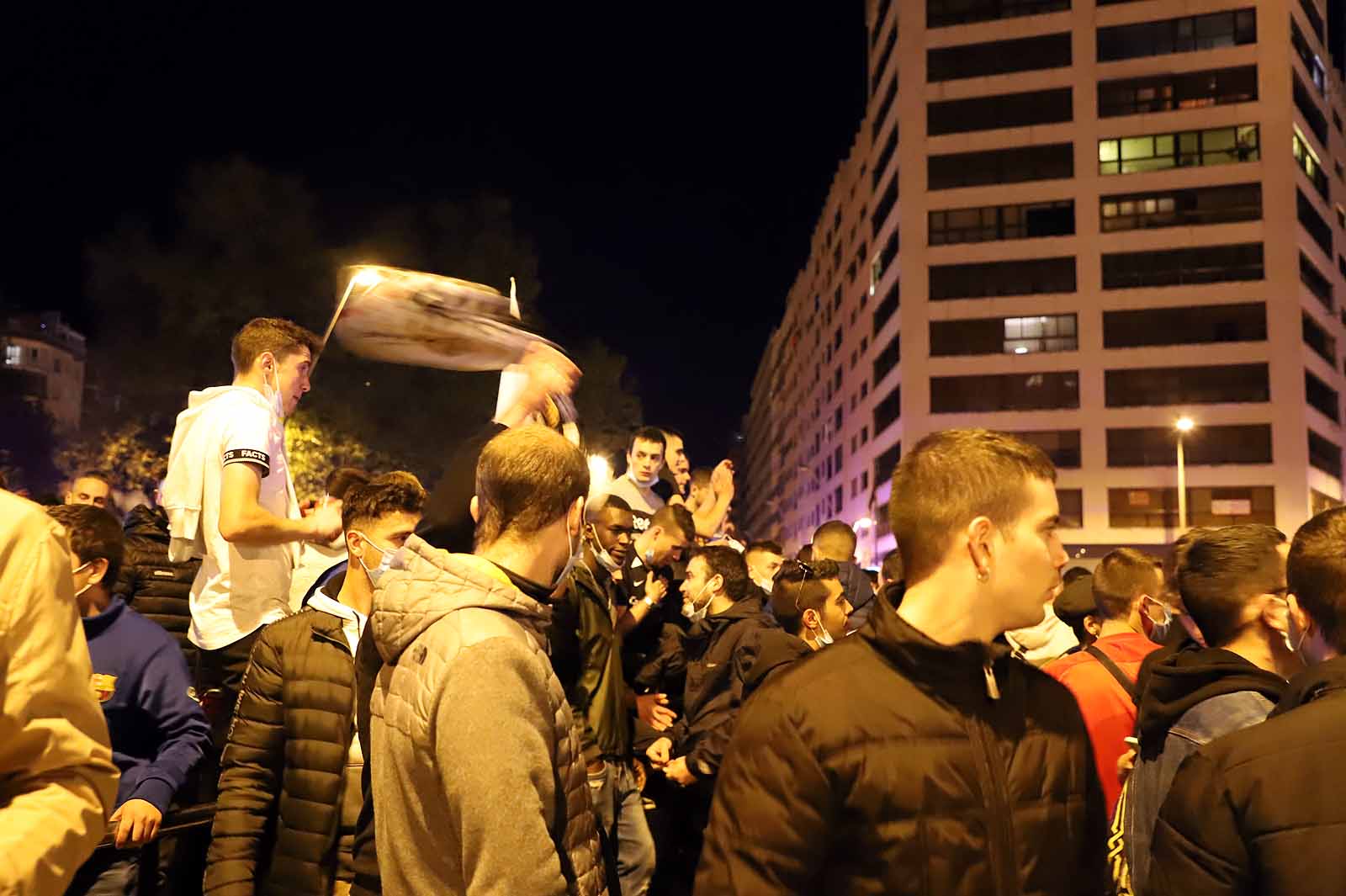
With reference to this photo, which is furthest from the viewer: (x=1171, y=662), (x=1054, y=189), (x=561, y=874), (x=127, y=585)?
(x=1054, y=189)

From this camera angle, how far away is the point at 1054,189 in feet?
161

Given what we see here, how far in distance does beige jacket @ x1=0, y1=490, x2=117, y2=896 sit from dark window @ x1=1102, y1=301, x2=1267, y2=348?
51.3m

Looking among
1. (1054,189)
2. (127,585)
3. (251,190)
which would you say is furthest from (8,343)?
(127,585)

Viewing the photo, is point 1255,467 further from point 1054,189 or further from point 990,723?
point 990,723

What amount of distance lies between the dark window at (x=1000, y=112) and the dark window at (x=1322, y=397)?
659 inches

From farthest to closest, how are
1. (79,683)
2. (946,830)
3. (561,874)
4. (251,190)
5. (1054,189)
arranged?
(1054,189), (251,190), (561,874), (946,830), (79,683)

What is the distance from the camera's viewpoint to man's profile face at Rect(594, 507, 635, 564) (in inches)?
253

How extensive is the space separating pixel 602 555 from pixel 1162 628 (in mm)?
3334

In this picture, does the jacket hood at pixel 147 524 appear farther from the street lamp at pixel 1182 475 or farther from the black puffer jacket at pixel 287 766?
the street lamp at pixel 1182 475

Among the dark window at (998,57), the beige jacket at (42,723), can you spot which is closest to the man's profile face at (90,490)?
the beige jacket at (42,723)

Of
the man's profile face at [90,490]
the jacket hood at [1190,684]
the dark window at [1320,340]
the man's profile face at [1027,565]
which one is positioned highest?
the dark window at [1320,340]

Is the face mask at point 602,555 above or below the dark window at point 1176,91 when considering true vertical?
below

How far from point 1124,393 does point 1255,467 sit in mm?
6326

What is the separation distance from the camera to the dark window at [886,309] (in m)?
53.1
